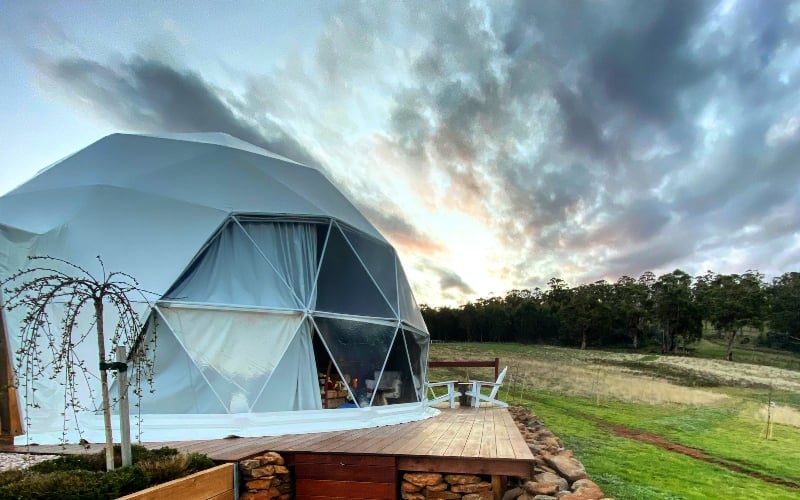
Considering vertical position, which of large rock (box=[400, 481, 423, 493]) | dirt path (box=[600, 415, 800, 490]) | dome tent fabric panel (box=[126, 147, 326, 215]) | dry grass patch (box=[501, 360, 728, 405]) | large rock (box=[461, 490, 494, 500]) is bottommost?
dry grass patch (box=[501, 360, 728, 405])

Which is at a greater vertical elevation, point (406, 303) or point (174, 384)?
point (406, 303)

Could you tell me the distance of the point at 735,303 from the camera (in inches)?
1943

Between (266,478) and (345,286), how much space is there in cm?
428

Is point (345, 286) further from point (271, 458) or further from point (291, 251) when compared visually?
point (271, 458)

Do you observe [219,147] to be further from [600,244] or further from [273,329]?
[600,244]

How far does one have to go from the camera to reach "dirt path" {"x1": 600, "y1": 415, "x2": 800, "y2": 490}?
32.5ft

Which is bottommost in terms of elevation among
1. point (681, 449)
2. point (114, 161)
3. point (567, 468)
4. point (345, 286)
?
point (681, 449)

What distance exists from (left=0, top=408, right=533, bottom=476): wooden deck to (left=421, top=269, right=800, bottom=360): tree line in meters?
44.3

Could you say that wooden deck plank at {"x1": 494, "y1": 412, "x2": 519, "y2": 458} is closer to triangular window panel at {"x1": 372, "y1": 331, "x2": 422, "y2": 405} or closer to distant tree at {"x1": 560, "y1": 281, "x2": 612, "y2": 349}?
triangular window panel at {"x1": 372, "y1": 331, "x2": 422, "y2": 405}

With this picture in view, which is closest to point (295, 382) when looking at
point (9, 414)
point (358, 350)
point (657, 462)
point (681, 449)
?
point (358, 350)

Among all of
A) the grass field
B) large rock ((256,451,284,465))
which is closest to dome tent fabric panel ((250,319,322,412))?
large rock ((256,451,284,465))

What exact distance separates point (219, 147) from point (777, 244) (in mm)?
35165

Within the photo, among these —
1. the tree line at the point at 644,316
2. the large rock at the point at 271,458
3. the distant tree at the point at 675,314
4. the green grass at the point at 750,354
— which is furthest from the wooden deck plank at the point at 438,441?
the distant tree at the point at 675,314

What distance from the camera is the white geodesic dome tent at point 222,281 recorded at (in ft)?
22.9
